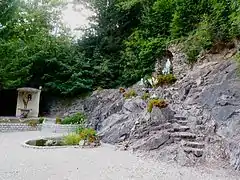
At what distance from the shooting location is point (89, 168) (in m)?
5.47

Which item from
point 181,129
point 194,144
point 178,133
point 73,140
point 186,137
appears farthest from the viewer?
point 73,140

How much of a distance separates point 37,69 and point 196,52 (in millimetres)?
10621

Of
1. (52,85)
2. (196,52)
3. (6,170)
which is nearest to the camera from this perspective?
Result: (6,170)

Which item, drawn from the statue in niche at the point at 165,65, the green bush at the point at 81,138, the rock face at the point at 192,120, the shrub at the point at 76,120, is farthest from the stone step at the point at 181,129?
the shrub at the point at 76,120

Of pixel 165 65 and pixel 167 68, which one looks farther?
pixel 165 65

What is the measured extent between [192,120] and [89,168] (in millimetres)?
3509

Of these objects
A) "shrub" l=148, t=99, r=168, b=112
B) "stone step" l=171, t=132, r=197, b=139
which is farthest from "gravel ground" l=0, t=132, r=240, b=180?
"shrub" l=148, t=99, r=168, b=112

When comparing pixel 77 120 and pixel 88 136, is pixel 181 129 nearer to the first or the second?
pixel 88 136

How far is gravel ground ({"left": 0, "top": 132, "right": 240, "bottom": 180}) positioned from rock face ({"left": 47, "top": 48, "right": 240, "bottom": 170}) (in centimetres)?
70

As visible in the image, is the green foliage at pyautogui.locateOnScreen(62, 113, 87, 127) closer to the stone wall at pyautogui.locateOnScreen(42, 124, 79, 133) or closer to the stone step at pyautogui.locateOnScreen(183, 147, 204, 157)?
the stone wall at pyautogui.locateOnScreen(42, 124, 79, 133)

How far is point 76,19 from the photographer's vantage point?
20.8 meters

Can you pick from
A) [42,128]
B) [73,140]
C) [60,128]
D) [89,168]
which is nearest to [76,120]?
[60,128]

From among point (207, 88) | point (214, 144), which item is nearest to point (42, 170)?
point (214, 144)

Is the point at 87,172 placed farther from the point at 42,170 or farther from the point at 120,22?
the point at 120,22
